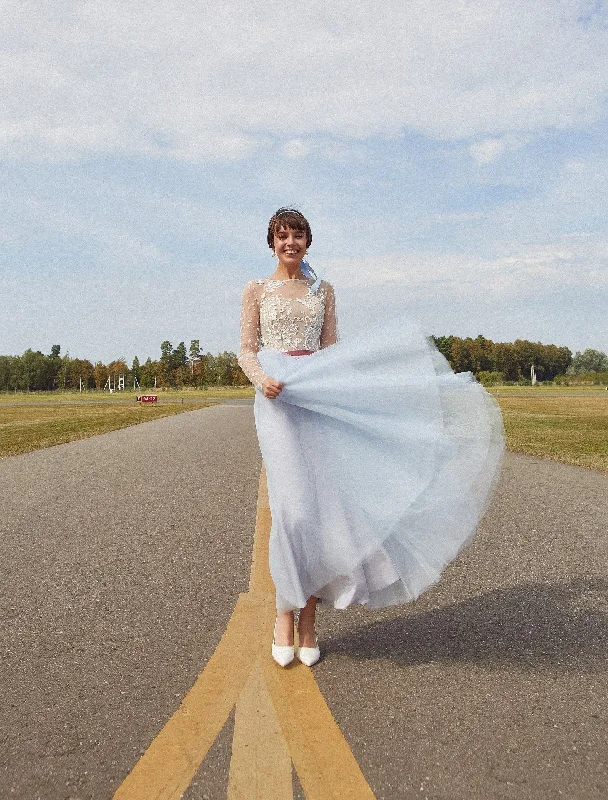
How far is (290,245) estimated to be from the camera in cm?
375

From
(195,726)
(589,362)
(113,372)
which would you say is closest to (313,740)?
(195,726)

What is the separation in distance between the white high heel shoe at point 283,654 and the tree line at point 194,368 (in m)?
121

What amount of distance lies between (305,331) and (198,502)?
4.73m

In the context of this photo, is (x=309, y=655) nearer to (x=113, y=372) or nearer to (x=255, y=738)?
(x=255, y=738)

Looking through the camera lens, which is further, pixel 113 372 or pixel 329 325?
pixel 113 372

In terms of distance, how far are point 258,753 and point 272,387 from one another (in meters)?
1.49

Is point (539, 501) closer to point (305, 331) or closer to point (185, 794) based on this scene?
Answer: point (305, 331)

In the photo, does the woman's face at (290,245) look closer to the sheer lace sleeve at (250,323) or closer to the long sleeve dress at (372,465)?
the sheer lace sleeve at (250,323)

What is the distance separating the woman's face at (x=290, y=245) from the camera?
3758mm

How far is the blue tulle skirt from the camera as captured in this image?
3.33 meters

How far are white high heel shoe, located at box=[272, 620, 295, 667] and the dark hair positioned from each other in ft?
6.46

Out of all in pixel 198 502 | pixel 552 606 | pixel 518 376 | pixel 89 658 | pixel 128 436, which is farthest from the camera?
pixel 518 376

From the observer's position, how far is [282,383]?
339 centimetres

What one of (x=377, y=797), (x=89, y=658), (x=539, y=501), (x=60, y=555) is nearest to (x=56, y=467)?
(x=60, y=555)
